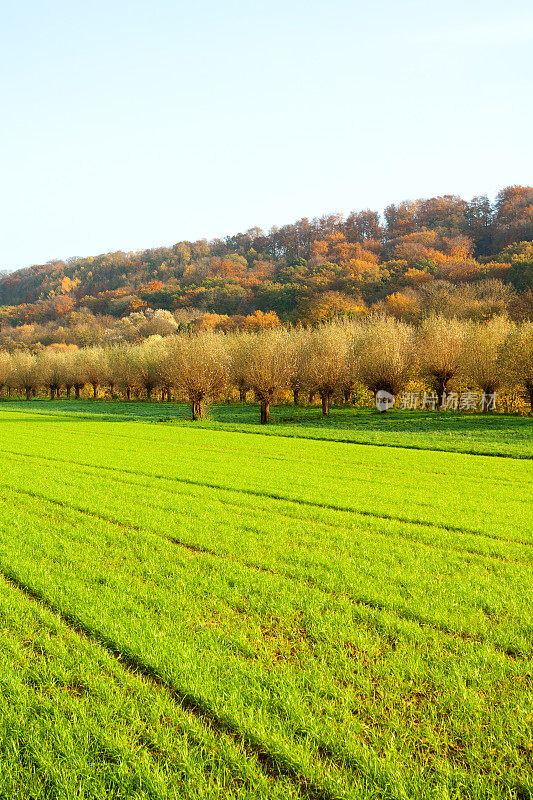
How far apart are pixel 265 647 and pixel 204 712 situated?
100cm

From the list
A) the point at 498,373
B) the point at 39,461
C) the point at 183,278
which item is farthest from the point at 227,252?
the point at 39,461

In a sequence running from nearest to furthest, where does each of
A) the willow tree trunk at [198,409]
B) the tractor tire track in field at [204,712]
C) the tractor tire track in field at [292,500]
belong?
the tractor tire track in field at [204,712], the tractor tire track in field at [292,500], the willow tree trunk at [198,409]

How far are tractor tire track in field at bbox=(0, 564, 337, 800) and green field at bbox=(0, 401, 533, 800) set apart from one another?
1 centimetres

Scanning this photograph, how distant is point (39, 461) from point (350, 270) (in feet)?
251

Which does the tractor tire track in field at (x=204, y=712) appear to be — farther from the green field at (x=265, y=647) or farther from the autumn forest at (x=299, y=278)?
the autumn forest at (x=299, y=278)

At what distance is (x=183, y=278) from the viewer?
117875 millimetres

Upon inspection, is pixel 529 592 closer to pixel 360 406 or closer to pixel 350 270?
pixel 360 406

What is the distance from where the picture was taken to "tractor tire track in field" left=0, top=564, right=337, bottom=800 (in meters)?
3.13

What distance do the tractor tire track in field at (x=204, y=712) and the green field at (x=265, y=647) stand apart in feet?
0.05

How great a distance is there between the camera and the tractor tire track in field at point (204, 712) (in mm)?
3131
